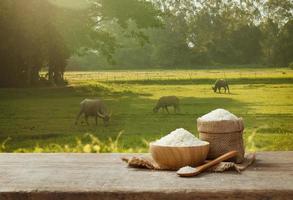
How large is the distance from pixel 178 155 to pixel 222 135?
18 centimetres

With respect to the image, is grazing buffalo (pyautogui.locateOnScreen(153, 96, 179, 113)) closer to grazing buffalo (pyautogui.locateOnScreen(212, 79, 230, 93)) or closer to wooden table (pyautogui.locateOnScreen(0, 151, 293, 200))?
grazing buffalo (pyautogui.locateOnScreen(212, 79, 230, 93))

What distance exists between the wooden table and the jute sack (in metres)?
0.10

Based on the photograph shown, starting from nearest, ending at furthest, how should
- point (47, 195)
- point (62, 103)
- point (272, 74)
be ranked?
point (47, 195) < point (272, 74) < point (62, 103)

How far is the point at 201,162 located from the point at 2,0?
198 inches

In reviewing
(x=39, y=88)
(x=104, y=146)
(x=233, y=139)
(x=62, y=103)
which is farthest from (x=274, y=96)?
(x=233, y=139)

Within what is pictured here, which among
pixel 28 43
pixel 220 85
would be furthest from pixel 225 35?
pixel 28 43

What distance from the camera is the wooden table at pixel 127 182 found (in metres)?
1.36

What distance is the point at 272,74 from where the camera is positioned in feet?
16.6

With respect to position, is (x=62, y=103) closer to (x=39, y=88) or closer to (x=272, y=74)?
(x=39, y=88)

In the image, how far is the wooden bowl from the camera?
5.30ft

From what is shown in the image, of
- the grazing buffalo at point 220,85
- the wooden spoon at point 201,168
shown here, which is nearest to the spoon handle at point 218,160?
the wooden spoon at point 201,168

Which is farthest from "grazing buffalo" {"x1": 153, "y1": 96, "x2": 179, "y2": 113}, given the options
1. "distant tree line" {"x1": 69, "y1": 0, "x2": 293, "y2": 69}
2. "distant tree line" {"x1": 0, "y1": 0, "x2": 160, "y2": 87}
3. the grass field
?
"distant tree line" {"x1": 0, "y1": 0, "x2": 160, "y2": 87}

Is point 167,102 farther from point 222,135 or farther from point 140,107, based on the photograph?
point 222,135

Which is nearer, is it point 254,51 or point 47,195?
point 47,195
